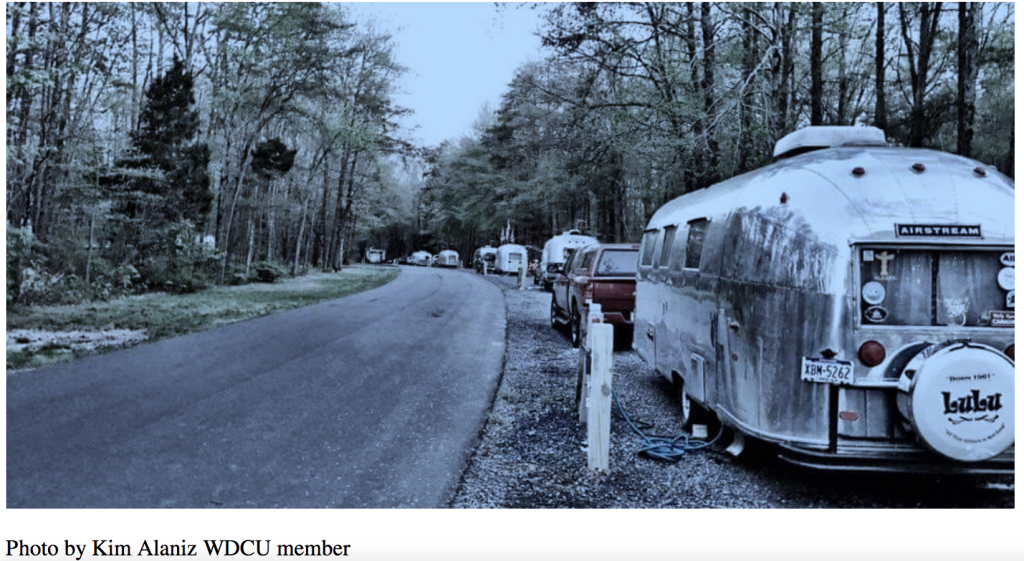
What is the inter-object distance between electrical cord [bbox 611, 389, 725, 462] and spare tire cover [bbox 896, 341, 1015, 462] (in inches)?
65.2

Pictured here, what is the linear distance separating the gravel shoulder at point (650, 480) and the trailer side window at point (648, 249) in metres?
1.64

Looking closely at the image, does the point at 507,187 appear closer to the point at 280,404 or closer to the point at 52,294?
the point at 52,294

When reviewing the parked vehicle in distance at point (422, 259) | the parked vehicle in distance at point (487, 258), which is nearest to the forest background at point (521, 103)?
the parked vehicle in distance at point (487, 258)

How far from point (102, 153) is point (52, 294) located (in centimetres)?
373

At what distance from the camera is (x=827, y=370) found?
3.97m

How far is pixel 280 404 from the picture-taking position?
637 cm

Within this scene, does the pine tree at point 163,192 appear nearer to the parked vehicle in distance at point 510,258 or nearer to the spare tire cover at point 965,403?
the spare tire cover at point 965,403

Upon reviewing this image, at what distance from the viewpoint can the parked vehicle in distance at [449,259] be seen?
178 ft

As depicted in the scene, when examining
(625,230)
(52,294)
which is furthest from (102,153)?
(625,230)

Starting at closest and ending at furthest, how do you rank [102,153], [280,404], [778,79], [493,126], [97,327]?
[280,404]
[97,327]
[778,79]
[102,153]
[493,126]

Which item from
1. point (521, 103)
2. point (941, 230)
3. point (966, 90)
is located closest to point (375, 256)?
point (521, 103)

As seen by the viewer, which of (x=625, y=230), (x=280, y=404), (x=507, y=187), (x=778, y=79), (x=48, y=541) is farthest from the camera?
(x=507, y=187)

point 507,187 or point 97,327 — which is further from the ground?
point 507,187

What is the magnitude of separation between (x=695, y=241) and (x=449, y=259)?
4899 centimetres
